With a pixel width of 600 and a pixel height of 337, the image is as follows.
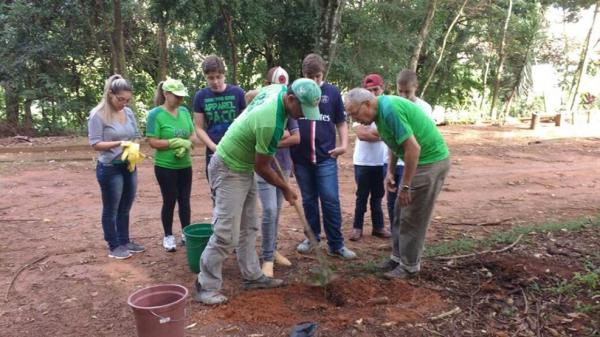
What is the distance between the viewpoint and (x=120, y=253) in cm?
482

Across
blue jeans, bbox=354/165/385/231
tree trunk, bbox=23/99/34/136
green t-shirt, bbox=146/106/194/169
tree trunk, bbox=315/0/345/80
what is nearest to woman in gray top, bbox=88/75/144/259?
green t-shirt, bbox=146/106/194/169

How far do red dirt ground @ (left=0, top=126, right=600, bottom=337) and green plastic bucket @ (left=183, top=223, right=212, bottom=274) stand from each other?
0.43ft

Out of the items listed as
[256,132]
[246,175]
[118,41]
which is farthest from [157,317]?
[118,41]

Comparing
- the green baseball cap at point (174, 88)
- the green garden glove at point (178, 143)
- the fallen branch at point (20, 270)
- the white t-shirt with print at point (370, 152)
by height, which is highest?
the green baseball cap at point (174, 88)

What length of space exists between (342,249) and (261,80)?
1317 centimetres

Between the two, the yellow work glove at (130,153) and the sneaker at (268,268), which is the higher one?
the yellow work glove at (130,153)

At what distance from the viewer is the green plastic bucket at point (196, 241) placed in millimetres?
4250

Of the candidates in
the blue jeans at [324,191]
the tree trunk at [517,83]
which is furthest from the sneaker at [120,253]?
the tree trunk at [517,83]

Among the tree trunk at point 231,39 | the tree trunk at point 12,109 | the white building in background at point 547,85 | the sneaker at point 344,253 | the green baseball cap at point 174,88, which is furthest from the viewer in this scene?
the white building in background at point 547,85

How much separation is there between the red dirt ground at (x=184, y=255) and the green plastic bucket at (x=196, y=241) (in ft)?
0.43

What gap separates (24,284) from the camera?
4289mm

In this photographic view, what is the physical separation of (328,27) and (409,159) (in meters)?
8.63

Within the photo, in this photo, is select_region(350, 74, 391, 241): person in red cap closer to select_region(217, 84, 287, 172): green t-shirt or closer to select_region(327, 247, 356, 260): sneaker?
select_region(327, 247, 356, 260): sneaker

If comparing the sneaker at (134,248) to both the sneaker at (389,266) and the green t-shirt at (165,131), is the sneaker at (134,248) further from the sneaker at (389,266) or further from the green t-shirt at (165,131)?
the sneaker at (389,266)
